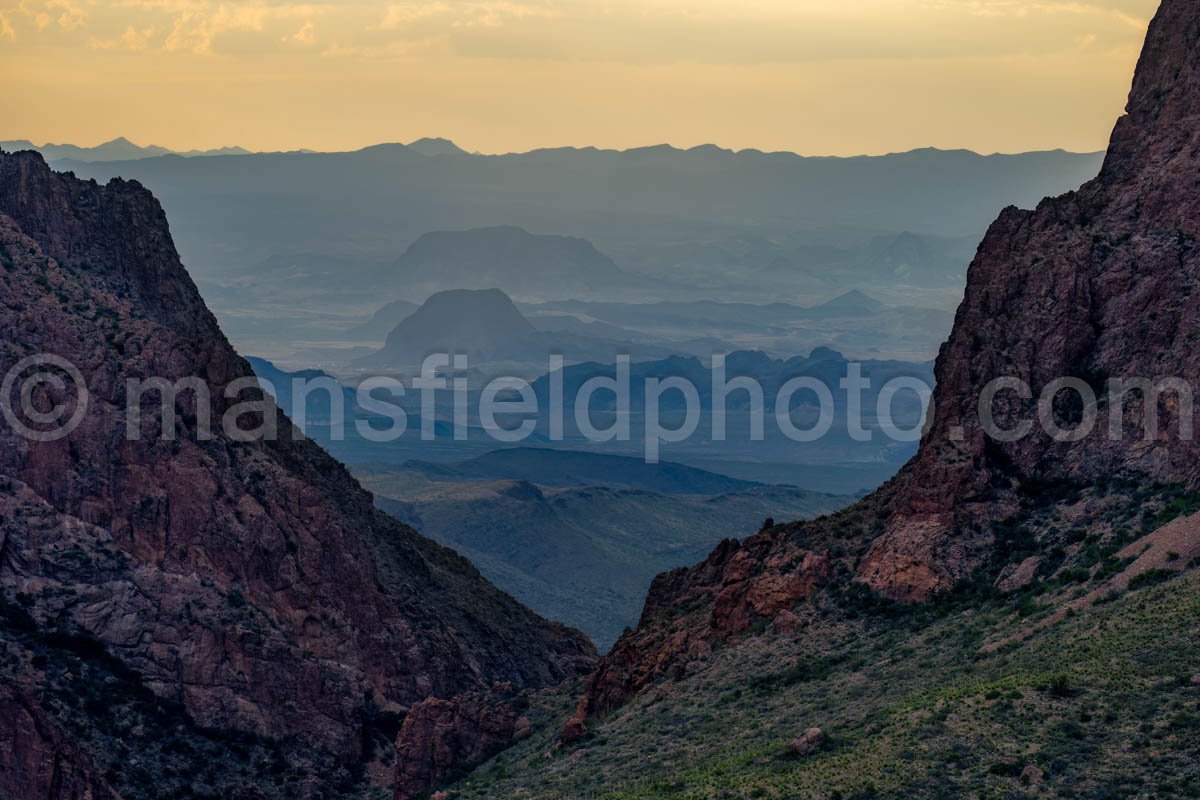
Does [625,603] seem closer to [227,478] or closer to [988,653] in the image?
[227,478]

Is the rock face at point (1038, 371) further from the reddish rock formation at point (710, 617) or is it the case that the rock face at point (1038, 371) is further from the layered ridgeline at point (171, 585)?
the layered ridgeline at point (171, 585)

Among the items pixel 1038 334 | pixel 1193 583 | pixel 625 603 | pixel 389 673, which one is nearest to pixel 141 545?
pixel 389 673

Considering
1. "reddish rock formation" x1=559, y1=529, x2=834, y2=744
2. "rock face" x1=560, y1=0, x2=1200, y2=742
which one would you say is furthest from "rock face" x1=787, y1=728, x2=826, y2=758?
"reddish rock formation" x1=559, y1=529, x2=834, y2=744

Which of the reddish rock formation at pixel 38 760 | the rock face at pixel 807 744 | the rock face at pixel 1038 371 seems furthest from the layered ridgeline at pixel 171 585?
the rock face at pixel 807 744

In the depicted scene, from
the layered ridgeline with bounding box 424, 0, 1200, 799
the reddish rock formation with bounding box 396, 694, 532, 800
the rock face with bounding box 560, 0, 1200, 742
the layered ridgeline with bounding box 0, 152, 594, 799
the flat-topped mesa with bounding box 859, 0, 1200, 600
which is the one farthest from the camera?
the reddish rock formation with bounding box 396, 694, 532, 800

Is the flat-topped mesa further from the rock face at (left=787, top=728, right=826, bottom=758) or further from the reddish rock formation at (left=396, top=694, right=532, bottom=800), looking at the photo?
the reddish rock formation at (left=396, top=694, right=532, bottom=800)
